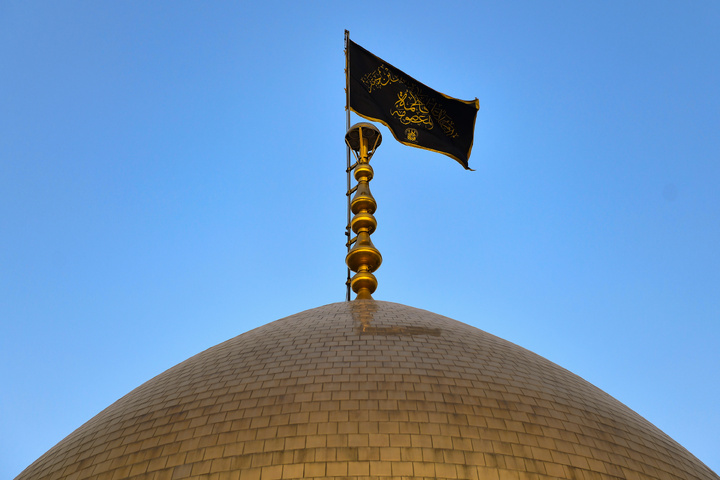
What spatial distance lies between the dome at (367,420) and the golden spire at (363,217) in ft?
7.76

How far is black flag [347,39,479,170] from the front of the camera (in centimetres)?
1341

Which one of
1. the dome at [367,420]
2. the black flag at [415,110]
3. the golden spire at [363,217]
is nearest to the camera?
the dome at [367,420]

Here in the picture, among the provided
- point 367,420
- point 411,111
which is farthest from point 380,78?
point 367,420

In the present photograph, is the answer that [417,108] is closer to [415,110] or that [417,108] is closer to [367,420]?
[415,110]

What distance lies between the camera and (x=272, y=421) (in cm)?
651

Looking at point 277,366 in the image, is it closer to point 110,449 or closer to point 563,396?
point 110,449

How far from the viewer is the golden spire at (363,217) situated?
11.1 meters

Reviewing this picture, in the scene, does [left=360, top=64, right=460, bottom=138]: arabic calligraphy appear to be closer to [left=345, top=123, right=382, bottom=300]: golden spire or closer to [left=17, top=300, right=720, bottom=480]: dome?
[left=345, top=123, right=382, bottom=300]: golden spire

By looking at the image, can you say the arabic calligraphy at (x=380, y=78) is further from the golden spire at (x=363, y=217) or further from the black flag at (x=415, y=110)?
the golden spire at (x=363, y=217)

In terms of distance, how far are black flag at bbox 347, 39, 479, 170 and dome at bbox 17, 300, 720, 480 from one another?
553cm

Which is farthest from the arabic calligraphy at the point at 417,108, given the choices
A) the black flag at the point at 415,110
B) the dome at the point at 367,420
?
the dome at the point at 367,420

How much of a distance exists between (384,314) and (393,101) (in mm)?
5707

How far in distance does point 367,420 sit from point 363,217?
600 centimetres

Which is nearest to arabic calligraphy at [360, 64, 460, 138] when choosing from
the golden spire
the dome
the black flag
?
the black flag
